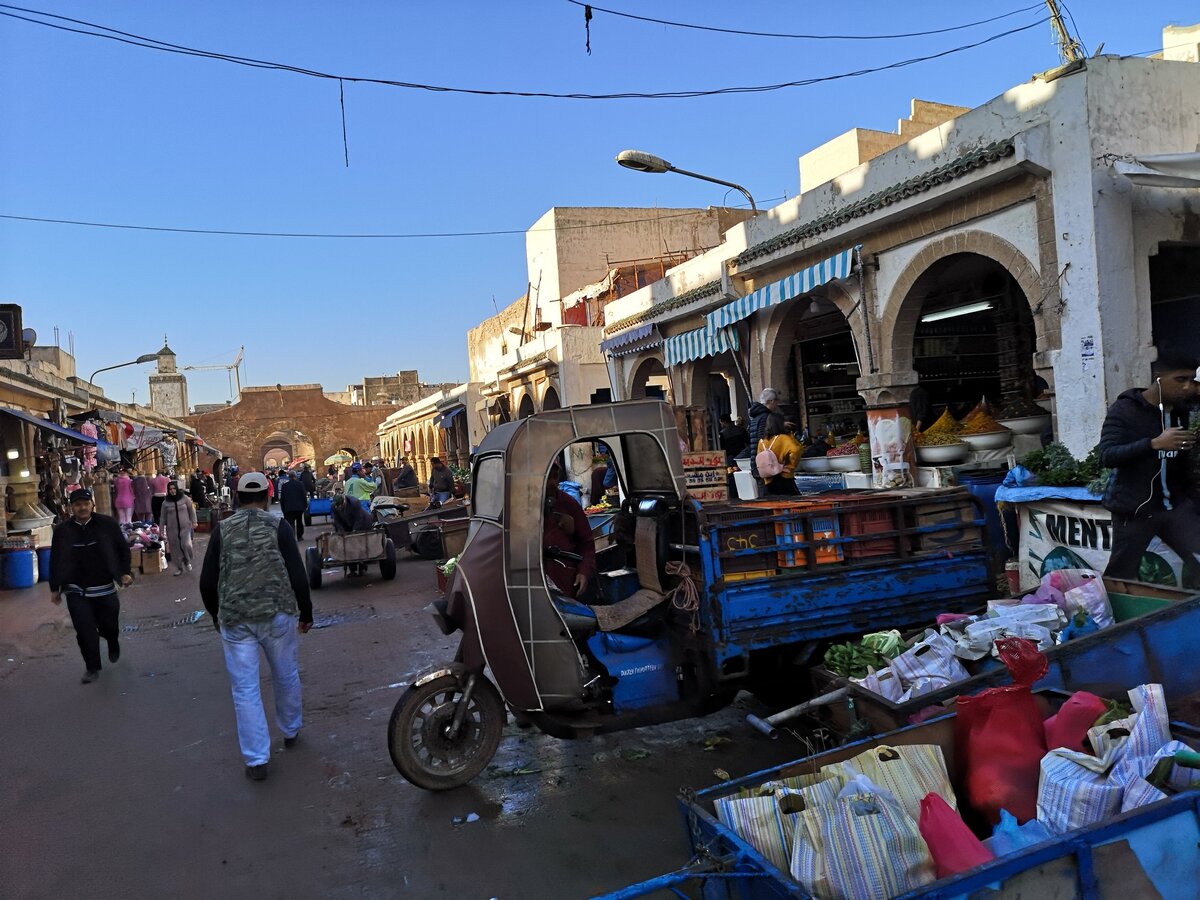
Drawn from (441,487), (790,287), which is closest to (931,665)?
(790,287)

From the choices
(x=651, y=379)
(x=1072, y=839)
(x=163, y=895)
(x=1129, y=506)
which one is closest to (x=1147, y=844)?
(x=1072, y=839)

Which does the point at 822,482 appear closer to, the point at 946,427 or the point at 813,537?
the point at 946,427

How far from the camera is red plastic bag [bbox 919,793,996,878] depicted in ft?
7.57

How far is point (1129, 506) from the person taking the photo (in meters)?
4.90

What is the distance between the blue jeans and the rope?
2.46m

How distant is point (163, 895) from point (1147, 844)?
3.85 meters

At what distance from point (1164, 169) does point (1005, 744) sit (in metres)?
6.28

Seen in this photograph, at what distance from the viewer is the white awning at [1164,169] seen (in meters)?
6.96

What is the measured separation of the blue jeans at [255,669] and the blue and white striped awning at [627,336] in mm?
11839

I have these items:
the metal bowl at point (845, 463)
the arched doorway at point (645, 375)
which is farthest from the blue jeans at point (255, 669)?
the arched doorway at point (645, 375)

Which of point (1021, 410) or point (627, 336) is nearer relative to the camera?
point (1021, 410)

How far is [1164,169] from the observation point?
7043 mm

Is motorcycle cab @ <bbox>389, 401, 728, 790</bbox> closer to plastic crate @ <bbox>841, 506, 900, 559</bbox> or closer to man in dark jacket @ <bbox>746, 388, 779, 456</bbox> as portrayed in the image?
plastic crate @ <bbox>841, 506, 900, 559</bbox>

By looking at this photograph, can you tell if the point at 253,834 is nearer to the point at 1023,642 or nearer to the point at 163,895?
the point at 163,895
